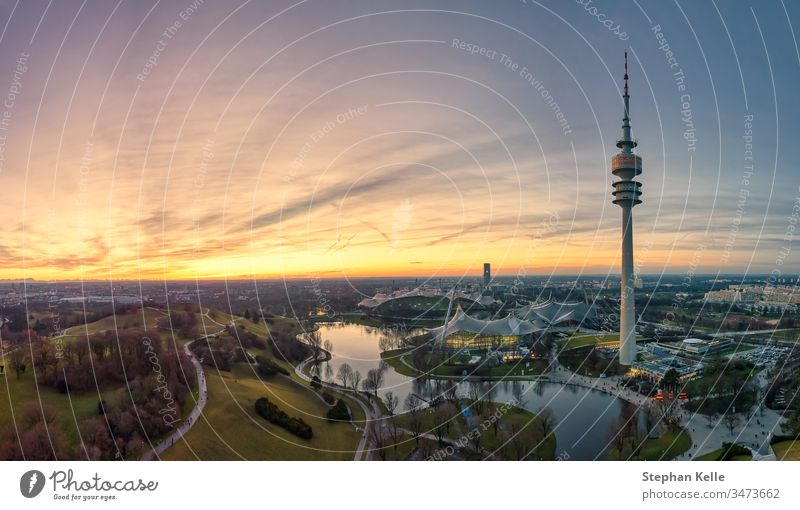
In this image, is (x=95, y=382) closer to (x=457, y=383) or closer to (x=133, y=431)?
(x=133, y=431)

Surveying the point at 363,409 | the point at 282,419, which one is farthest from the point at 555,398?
the point at 282,419

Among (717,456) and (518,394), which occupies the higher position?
(717,456)

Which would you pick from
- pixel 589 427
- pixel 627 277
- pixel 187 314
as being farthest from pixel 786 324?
pixel 187 314

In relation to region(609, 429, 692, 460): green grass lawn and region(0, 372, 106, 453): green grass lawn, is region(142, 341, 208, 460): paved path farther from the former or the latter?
region(609, 429, 692, 460): green grass lawn

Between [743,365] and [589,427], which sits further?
[743,365]

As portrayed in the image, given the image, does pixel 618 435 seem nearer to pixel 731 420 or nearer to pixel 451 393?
pixel 731 420

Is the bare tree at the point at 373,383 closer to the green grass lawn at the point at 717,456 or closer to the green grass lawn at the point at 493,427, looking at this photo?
the green grass lawn at the point at 493,427

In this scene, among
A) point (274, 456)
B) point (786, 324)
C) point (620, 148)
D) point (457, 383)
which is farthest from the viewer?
point (786, 324)
